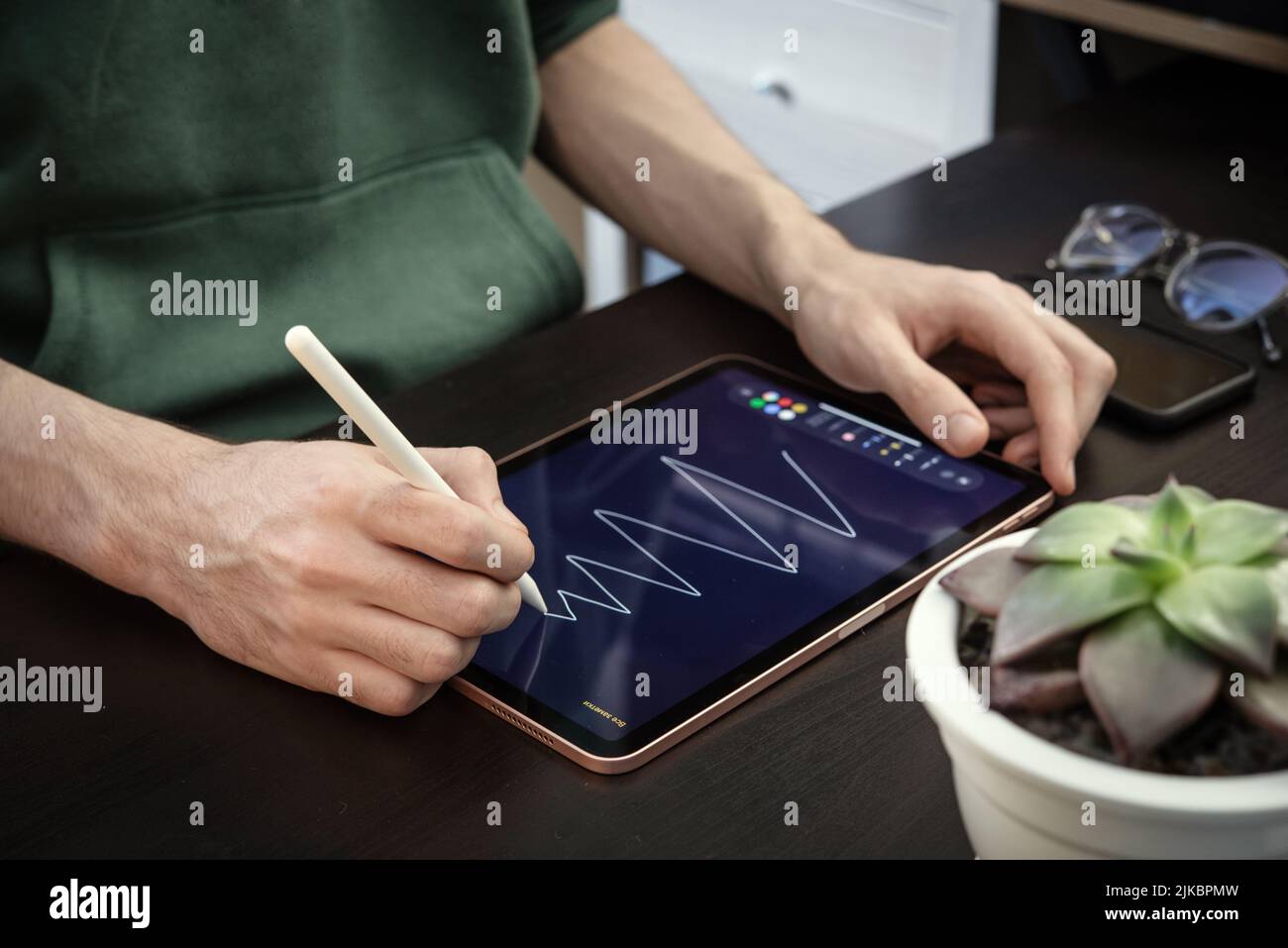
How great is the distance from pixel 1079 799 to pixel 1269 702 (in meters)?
0.06

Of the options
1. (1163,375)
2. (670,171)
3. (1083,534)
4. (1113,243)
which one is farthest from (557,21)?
(1083,534)

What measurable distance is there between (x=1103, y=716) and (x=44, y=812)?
0.42 metres

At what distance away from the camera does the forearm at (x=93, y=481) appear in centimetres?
65

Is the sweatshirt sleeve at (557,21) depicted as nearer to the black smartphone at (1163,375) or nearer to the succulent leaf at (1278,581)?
the black smartphone at (1163,375)

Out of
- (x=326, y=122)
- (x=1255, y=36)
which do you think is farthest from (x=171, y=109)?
(x=1255, y=36)

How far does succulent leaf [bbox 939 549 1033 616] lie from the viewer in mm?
442

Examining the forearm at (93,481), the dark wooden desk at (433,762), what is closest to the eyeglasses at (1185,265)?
the dark wooden desk at (433,762)

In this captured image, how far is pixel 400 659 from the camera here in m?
0.58

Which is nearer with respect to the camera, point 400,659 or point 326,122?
point 400,659

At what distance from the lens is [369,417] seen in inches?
21.5

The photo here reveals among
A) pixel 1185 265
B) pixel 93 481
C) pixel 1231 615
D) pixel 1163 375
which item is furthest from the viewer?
pixel 1185 265

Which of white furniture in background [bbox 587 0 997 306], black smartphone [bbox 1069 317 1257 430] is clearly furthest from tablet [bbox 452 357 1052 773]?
white furniture in background [bbox 587 0 997 306]

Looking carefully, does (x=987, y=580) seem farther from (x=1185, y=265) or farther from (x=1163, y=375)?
(x=1185, y=265)
